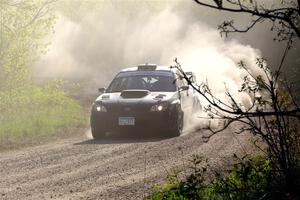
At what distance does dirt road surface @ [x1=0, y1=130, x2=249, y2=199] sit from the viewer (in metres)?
8.86

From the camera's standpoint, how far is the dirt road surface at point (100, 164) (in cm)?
886

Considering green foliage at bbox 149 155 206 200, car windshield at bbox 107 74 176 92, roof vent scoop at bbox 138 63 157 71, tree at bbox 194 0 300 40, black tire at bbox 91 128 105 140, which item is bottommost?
green foliage at bbox 149 155 206 200

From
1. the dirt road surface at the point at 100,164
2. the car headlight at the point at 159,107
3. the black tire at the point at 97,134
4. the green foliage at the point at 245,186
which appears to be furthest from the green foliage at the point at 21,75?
the green foliage at the point at 245,186

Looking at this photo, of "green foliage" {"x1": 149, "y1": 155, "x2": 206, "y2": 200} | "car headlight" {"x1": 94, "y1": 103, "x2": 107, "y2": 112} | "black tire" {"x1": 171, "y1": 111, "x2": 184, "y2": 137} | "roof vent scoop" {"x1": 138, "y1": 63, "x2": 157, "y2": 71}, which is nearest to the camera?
"green foliage" {"x1": 149, "y1": 155, "x2": 206, "y2": 200}

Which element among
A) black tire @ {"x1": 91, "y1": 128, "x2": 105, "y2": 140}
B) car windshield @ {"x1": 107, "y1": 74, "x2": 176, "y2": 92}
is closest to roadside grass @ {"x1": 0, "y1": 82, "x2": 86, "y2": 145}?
black tire @ {"x1": 91, "y1": 128, "x2": 105, "y2": 140}

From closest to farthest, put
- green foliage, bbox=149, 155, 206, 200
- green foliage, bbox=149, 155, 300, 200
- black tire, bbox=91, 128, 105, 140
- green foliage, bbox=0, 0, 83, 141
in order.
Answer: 1. green foliage, bbox=149, 155, 300, 200
2. green foliage, bbox=149, 155, 206, 200
3. black tire, bbox=91, 128, 105, 140
4. green foliage, bbox=0, 0, 83, 141

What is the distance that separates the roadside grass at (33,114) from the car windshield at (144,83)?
2511mm

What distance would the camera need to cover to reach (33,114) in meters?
20.1

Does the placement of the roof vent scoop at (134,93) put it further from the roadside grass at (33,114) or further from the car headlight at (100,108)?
the roadside grass at (33,114)

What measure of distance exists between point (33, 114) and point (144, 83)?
5395 mm

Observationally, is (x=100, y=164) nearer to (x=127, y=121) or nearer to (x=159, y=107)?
(x=127, y=121)

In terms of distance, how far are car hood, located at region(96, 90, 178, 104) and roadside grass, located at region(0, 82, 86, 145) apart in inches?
108

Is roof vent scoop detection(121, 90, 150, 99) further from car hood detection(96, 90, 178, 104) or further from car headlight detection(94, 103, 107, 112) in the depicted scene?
car headlight detection(94, 103, 107, 112)

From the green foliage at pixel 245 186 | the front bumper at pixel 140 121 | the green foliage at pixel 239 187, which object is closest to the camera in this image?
the green foliage at pixel 239 187
